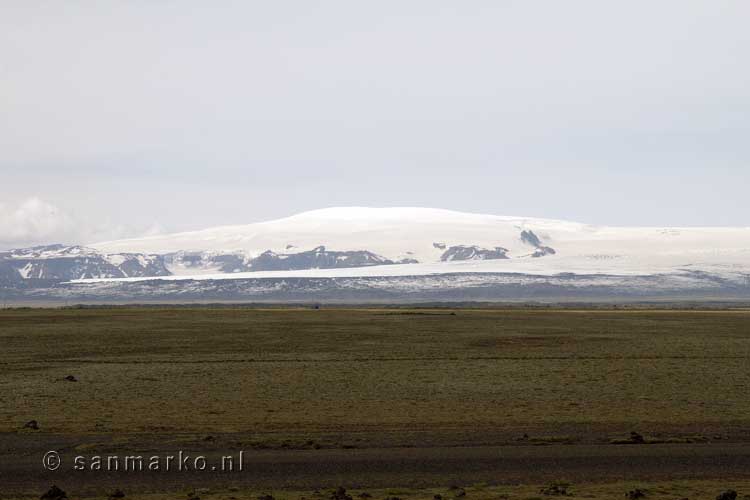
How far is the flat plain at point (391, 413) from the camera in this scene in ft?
67.2

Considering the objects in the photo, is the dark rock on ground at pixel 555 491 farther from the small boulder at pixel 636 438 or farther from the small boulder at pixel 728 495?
the small boulder at pixel 636 438

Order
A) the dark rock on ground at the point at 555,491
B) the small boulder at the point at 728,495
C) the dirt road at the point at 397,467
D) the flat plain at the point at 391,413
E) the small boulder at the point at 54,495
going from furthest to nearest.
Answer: the flat plain at the point at 391,413, the dirt road at the point at 397,467, the dark rock on ground at the point at 555,491, the small boulder at the point at 54,495, the small boulder at the point at 728,495

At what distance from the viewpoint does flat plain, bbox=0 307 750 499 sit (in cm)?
2047

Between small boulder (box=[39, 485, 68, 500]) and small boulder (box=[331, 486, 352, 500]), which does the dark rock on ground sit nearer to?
small boulder (box=[331, 486, 352, 500])

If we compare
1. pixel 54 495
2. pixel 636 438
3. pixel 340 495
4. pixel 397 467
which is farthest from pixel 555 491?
pixel 54 495

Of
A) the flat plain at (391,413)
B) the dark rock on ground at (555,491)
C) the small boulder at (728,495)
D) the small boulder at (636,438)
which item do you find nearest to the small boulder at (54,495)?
the flat plain at (391,413)

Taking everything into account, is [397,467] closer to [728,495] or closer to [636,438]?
[728,495]

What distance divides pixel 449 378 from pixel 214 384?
9.92 meters

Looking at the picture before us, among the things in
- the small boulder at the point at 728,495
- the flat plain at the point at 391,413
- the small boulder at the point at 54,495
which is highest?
the small boulder at the point at 54,495

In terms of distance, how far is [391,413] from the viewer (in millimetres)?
29688

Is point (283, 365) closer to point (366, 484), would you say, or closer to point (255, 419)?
point (255, 419)

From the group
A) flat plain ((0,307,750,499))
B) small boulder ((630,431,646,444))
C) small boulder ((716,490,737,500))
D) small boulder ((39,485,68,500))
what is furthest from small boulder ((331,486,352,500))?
small boulder ((630,431,646,444))

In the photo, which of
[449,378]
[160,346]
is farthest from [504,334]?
[449,378]

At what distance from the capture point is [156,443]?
24.1 meters
